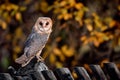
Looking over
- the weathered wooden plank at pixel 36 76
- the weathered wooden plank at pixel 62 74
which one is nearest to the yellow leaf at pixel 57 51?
the weathered wooden plank at pixel 62 74

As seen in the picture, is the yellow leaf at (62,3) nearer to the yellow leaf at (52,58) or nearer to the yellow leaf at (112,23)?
the yellow leaf at (112,23)

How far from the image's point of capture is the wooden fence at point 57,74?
3611mm

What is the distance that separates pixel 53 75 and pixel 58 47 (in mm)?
5554

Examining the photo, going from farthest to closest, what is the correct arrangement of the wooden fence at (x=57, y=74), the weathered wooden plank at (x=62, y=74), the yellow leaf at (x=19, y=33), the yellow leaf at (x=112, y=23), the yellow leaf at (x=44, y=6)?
the yellow leaf at (x=19, y=33) < the yellow leaf at (x=44, y=6) < the yellow leaf at (x=112, y=23) < the weathered wooden plank at (x=62, y=74) < the wooden fence at (x=57, y=74)

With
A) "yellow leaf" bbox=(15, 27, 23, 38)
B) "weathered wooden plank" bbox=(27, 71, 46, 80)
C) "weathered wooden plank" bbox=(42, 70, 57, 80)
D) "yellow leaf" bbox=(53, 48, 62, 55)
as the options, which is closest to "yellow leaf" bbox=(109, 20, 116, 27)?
"yellow leaf" bbox=(53, 48, 62, 55)

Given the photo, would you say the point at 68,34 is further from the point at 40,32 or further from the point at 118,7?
the point at 40,32

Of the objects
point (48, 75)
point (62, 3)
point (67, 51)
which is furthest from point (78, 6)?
point (48, 75)

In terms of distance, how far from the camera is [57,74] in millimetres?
3908

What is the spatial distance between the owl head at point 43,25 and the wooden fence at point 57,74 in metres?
0.28

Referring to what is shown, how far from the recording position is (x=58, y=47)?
9.30 metres

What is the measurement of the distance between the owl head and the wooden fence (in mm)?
279

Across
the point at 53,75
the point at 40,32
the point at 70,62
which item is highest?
the point at 40,32

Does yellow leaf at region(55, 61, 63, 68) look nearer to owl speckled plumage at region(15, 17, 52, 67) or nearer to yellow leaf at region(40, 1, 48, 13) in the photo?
yellow leaf at region(40, 1, 48, 13)

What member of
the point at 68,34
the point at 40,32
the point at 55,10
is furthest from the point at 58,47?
the point at 40,32
